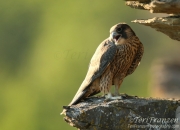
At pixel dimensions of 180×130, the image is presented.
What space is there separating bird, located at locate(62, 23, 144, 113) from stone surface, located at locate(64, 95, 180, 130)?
393mm

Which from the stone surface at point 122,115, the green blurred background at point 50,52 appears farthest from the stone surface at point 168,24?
the green blurred background at point 50,52

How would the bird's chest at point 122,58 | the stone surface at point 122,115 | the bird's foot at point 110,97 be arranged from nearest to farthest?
the stone surface at point 122,115, the bird's foot at point 110,97, the bird's chest at point 122,58

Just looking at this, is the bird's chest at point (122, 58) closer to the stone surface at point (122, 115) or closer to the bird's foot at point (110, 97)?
the bird's foot at point (110, 97)

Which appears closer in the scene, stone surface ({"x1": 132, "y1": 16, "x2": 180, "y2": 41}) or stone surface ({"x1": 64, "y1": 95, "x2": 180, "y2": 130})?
stone surface ({"x1": 132, "y1": 16, "x2": 180, "y2": 41})

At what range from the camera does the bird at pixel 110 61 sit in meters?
9.12

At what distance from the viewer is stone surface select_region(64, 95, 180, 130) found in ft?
28.4

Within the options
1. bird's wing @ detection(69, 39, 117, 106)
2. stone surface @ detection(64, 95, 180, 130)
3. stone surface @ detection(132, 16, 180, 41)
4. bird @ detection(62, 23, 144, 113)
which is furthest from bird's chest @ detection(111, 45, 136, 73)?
stone surface @ detection(64, 95, 180, 130)

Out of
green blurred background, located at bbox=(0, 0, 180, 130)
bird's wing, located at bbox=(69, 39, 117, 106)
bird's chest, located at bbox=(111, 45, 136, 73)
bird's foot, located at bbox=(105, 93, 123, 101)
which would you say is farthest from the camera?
green blurred background, located at bbox=(0, 0, 180, 130)

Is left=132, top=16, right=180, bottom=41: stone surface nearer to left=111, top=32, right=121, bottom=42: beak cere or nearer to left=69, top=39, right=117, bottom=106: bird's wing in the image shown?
left=111, top=32, right=121, bottom=42: beak cere

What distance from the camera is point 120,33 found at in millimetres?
9211

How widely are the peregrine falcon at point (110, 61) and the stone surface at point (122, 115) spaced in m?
0.41

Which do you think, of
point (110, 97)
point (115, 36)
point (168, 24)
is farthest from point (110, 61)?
point (168, 24)

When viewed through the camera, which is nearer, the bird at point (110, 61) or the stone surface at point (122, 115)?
the stone surface at point (122, 115)

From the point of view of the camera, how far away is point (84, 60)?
86.8 feet
